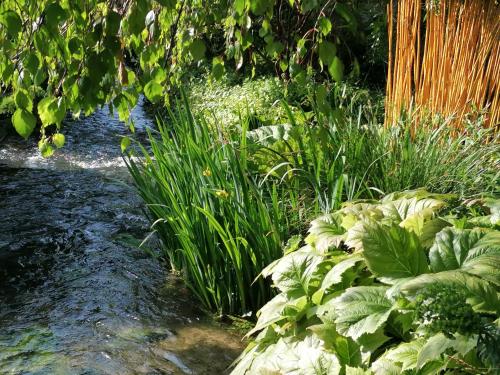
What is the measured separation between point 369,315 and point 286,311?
426mm

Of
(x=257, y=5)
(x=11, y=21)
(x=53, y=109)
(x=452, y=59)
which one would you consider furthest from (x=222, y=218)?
(x=452, y=59)

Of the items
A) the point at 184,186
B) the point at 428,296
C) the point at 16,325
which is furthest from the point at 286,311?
the point at 16,325

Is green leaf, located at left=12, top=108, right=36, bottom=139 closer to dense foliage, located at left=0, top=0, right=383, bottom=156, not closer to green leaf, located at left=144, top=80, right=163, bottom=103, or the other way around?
dense foliage, located at left=0, top=0, right=383, bottom=156

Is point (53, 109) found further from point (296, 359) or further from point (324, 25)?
point (296, 359)

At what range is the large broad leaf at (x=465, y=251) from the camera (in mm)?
1683

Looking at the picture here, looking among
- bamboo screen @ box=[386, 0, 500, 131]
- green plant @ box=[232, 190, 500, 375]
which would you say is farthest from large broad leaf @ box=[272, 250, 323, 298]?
bamboo screen @ box=[386, 0, 500, 131]

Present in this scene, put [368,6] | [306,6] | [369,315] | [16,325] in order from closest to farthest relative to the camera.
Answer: [306,6]
[369,315]
[16,325]
[368,6]

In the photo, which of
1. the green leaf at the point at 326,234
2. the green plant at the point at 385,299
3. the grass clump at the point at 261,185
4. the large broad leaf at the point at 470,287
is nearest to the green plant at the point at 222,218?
the grass clump at the point at 261,185

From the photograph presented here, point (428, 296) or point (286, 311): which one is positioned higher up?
point (428, 296)

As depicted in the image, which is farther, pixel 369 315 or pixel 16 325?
pixel 16 325

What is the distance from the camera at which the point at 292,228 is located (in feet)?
10.7

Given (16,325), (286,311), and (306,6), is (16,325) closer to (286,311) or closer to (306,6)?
(286,311)

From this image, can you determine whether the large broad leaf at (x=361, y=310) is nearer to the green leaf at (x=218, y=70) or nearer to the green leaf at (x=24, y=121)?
the green leaf at (x=218, y=70)

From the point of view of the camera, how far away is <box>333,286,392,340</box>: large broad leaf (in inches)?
64.5
